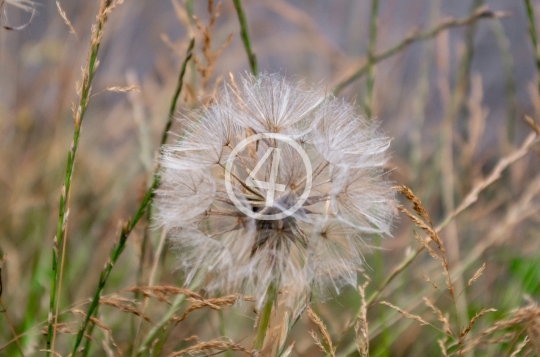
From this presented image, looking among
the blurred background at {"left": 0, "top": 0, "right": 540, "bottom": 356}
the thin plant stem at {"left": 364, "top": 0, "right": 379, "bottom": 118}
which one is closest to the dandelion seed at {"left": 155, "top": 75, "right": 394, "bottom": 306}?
the blurred background at {"left": 0, "top": 0, "right": 540, "bottom": 356}

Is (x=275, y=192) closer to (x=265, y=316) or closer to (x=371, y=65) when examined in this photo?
(x=265, y=316)

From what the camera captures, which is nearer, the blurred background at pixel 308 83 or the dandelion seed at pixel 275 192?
the dandelion seed at pixel 275 192

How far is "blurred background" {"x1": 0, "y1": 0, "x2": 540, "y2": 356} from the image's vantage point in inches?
63.0

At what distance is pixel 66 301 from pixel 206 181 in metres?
1.20

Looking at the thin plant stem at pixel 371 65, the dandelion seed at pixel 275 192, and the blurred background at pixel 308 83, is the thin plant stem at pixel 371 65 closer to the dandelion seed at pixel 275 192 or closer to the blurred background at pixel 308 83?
the blurred background at pixel 308 83

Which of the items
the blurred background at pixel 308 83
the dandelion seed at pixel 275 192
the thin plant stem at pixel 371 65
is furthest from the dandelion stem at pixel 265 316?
the thin plant stem at pixel 371 65

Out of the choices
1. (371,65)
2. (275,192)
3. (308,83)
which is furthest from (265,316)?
(308,83)

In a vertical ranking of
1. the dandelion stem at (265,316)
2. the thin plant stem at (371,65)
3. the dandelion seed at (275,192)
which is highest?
the thin plant stem at (371,65)

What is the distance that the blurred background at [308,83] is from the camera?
160 centimetres

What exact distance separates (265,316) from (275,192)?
0.59ft

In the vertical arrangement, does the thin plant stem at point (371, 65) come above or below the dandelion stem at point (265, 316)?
above

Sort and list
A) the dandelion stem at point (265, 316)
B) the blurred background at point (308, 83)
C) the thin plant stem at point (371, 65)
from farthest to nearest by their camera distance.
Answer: the blurred background at point (308, 83), the thin plant stem at point (371, 65), the dandelion stem at point (265, 316)

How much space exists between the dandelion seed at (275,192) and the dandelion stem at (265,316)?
2 centimetres

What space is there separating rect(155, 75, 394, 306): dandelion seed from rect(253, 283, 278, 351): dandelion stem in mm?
18
